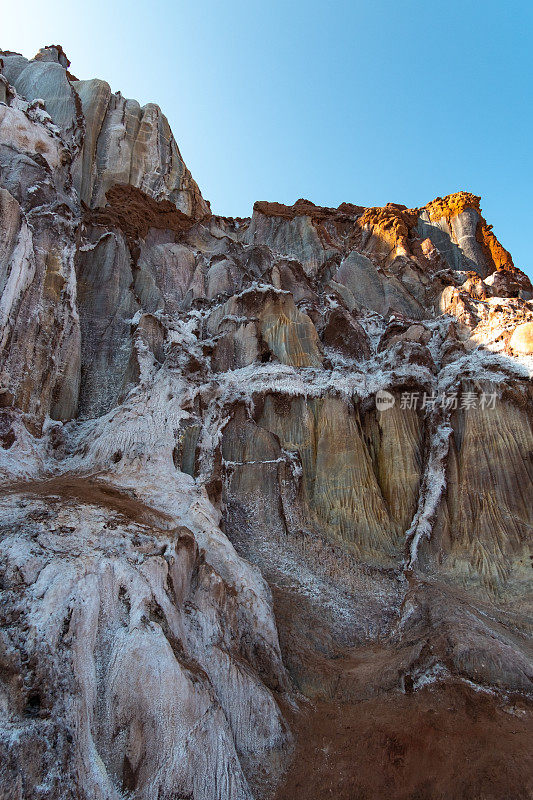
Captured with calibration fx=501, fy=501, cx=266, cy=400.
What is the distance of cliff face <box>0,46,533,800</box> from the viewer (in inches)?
207

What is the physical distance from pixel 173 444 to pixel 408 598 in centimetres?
590

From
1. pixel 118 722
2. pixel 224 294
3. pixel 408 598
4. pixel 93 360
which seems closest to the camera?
pixel 118 722

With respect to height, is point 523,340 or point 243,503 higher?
point 523,340

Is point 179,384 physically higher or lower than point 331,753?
higher

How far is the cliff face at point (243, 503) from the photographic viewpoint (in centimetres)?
526

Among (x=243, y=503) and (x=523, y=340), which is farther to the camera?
(x=523, y=340)

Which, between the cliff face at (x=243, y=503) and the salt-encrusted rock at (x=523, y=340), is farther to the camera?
the salt-encrusted rock at (x=523, y=340)

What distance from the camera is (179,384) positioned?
13.4m

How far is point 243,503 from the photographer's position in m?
12.0

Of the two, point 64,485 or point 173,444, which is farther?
point 173,444

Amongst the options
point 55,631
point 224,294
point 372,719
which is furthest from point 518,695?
point 224,294

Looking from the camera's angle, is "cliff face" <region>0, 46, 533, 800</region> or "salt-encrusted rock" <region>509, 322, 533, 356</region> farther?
"salt-encrusted rock" <region>509, 322, 533, 356</region>

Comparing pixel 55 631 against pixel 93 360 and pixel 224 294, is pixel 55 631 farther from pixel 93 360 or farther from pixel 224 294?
pixel 224 294

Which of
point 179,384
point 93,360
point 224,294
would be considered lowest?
point 179,384
